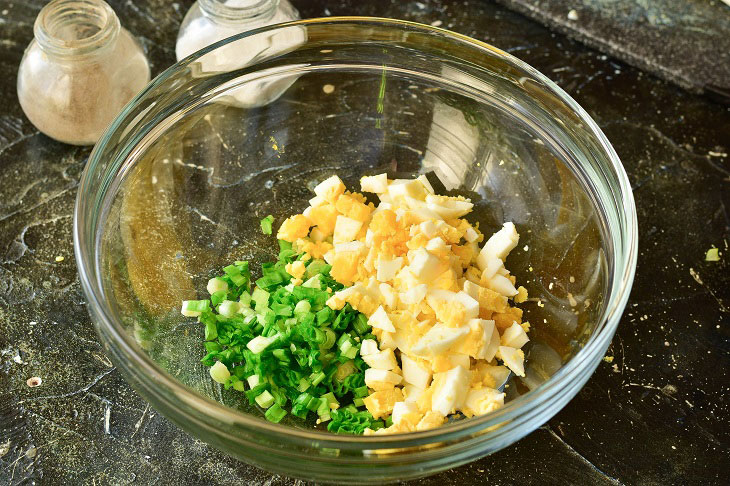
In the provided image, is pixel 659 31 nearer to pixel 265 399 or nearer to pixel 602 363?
pixel 602 363

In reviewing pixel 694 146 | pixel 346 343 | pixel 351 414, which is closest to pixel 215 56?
pixel 346 343

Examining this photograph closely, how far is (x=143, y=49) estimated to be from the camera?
208cm

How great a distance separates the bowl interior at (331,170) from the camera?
1587 mm

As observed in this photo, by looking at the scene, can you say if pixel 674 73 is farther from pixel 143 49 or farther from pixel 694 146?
pixel 143 49

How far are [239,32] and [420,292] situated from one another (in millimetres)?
756

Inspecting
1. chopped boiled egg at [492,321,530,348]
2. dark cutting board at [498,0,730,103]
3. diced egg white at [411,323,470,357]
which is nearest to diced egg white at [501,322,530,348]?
chopped boiled egg at [492,321,530,348]

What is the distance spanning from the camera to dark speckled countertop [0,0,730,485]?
1550 mm

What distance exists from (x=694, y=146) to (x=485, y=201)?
546 millimetres

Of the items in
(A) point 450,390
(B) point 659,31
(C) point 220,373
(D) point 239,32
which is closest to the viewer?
(A) point 450,390

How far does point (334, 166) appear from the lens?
1823mm

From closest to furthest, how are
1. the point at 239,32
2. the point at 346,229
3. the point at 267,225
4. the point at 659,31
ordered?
the point at 346,229
the point at 267,225
the point at 239,32
the point at 659,31

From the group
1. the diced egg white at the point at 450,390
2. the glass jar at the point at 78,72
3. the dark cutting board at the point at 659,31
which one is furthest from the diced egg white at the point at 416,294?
the dark cutting board at the point at 659,31

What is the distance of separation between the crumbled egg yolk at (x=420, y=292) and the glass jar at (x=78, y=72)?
1.60ft

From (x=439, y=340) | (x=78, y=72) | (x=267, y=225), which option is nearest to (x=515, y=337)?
(x=439, y=340)
